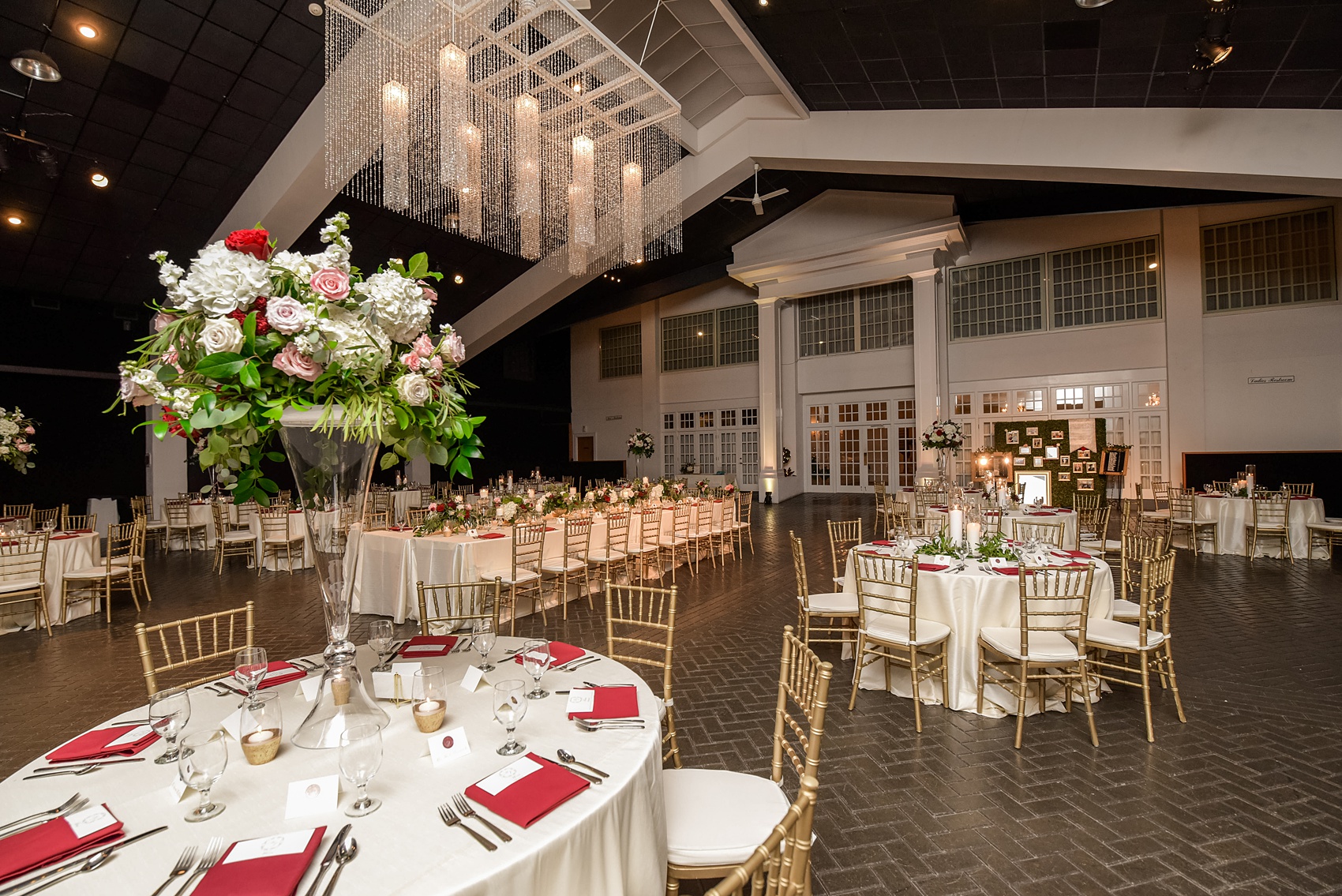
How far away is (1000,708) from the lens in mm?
3775

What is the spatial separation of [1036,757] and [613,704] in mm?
2656

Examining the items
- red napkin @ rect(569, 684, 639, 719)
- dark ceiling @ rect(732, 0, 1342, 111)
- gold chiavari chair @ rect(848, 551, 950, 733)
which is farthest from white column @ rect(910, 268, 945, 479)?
red napkin @ rect(569, 684, 639, 719)

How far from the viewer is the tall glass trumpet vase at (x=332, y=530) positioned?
1.69 metres

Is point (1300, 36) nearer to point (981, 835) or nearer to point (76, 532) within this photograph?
point (981, 835)

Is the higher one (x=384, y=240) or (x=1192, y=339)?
(x=384, y=240)

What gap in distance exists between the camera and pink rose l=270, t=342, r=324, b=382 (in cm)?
162

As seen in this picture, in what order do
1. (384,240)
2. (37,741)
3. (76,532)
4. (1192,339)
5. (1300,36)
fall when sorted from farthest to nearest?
(1192,339) → (384,240) → (76,532) → (1300,36) → (37,741)

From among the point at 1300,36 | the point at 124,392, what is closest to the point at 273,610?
the point at 124,392

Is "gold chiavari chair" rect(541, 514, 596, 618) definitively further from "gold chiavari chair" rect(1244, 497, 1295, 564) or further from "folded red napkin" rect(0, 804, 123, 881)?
"gold chiavari chair" rect(1244, 497, 1295, 564)

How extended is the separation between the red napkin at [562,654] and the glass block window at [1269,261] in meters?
15.8

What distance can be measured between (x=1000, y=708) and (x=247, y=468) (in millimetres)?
4190

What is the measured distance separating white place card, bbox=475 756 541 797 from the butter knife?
28cm

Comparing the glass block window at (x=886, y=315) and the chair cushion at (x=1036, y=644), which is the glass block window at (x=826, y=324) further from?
the chair cushion at (x=1036, y=644)

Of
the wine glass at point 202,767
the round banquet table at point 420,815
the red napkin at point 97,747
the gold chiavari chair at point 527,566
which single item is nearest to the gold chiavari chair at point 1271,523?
the gold chiavari chair at point 527,566
